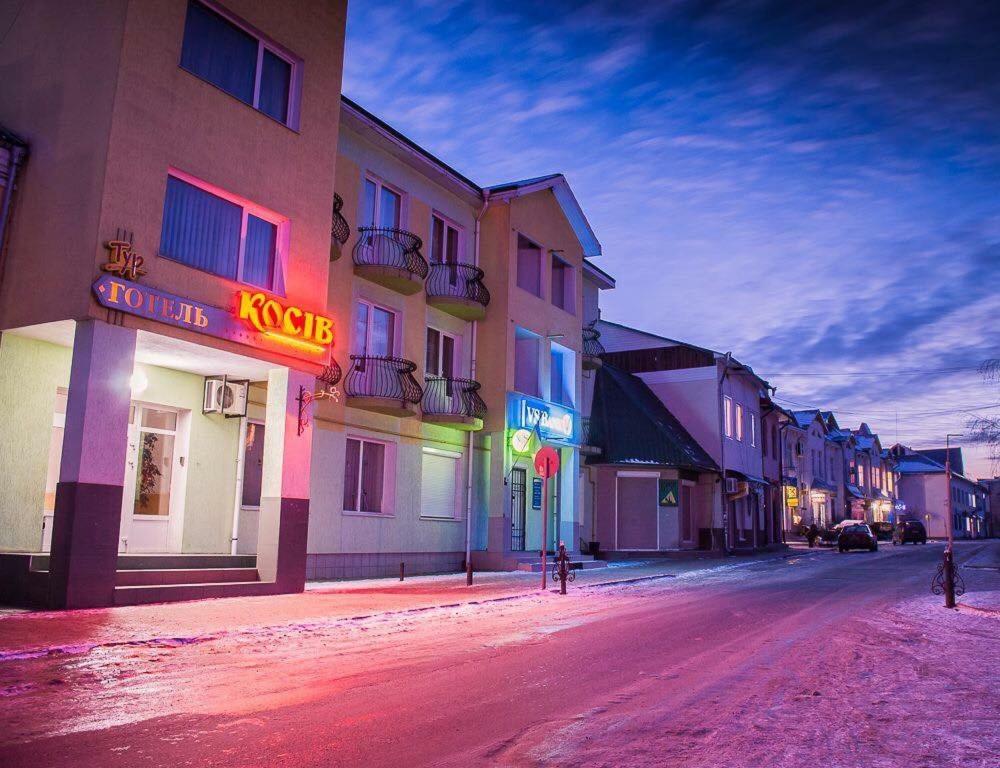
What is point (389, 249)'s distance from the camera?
823 inches

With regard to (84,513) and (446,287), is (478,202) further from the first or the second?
(84,513)

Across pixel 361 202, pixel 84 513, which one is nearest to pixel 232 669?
pixel 84 513

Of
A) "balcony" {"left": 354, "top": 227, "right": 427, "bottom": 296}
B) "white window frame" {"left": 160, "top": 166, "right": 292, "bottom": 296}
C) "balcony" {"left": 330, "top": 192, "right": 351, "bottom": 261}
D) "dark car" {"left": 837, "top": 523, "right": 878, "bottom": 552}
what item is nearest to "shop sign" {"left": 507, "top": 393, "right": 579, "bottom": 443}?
"balcony" {"left": 354, "top": 227, "right": 427, "bottom": 296}

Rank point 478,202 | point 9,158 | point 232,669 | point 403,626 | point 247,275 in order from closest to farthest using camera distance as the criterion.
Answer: point 232,669
point 403,626
point 9,158
point 247,275
point 478,202

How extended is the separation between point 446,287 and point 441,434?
3908mm

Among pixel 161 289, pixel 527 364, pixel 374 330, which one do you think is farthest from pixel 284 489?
pixel 527 364

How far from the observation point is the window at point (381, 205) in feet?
69.3

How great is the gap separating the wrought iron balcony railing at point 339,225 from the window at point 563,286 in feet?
33.6

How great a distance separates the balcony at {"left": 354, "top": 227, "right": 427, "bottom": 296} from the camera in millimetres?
20250

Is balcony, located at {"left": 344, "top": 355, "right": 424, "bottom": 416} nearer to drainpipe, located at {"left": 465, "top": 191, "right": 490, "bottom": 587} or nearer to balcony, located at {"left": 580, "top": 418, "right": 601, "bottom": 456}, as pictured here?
drainpipe, located at {"left": 465, "top": 191, "right": 490, "bottom": 587}

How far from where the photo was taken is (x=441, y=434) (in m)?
22.9

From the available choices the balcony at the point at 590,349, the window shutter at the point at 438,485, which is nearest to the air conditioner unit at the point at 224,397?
the window shutter at the point at 438,485

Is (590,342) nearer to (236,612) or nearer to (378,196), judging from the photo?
(378,196)

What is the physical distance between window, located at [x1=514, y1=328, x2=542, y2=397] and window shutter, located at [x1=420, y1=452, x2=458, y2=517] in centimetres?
390
